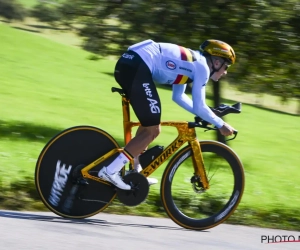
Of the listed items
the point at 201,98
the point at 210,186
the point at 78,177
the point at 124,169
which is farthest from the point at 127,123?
the point at 210,186

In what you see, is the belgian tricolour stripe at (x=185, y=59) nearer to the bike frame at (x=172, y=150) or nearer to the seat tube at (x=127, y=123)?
the bike frame at (x=172, y=150)

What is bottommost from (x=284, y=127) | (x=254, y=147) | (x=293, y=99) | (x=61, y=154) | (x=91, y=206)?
(x=284, y=127)

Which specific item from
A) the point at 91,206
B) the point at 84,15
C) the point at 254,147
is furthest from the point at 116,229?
the point at 254,147

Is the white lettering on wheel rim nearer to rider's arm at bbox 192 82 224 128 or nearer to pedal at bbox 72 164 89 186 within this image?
pedal at bbox 72 164 89 186

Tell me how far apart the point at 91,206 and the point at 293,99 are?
21.8 ft

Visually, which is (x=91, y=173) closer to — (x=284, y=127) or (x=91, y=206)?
(x=91, y=206)

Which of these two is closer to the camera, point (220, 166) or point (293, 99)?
point (220, 166)

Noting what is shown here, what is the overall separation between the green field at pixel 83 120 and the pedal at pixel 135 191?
929 millimetres

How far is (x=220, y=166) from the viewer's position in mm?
6598

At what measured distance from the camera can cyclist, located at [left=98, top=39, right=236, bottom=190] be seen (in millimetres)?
5996

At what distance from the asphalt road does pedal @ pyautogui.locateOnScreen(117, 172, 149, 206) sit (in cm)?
21

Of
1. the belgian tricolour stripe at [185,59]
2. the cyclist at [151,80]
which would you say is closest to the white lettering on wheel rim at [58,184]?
the cyclist at [151,80]

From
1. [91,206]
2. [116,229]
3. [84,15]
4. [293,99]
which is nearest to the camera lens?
[116,229]

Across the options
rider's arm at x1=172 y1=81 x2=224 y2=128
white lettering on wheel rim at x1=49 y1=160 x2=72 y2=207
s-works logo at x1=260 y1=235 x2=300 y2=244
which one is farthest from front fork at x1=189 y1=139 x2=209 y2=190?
white lettering on wheel rim at x1=49 y1=160 x2=72 y2=207
